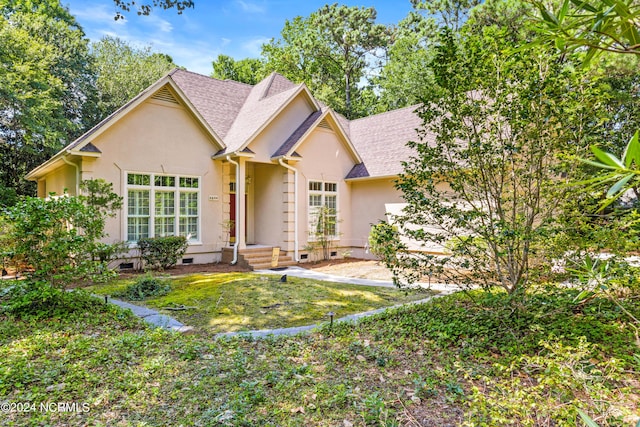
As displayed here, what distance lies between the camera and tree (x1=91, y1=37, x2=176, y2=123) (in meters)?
24.9

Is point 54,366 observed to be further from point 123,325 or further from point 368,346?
point 368,346

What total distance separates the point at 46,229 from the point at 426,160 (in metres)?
6.19

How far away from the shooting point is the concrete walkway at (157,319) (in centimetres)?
562

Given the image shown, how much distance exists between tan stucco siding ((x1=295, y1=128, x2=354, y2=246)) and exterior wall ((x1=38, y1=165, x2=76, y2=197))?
744cm

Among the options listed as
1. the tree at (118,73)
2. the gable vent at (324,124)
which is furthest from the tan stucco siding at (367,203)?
the tree at (118,73)

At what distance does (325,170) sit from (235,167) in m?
3.43

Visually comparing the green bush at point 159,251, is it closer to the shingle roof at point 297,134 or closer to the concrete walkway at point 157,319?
the concrete walkway at point 157,319

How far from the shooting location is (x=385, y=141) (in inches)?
596

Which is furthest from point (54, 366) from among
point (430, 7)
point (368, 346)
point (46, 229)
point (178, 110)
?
point (430, 7)

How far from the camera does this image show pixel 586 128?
4922 millimetres

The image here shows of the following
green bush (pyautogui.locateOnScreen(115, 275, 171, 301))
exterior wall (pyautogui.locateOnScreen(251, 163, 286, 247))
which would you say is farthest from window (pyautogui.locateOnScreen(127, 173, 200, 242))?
green bush (pyautogui.locateOnScreen(115, 275, 171, 301))

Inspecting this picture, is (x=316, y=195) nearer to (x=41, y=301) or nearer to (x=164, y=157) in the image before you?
(x=164, y=157)

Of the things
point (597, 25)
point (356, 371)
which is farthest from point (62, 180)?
point (597, 25)

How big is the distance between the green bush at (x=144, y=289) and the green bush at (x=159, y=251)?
2.47 m
